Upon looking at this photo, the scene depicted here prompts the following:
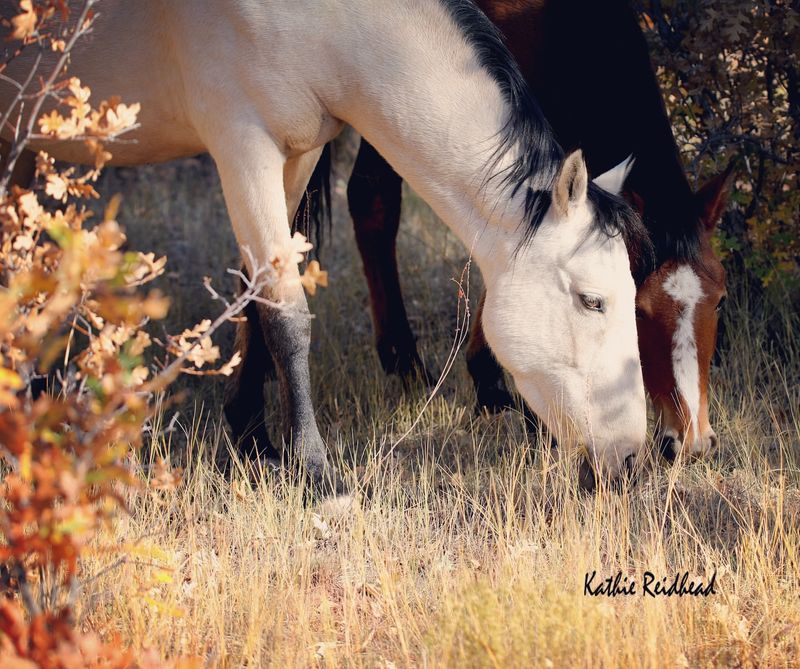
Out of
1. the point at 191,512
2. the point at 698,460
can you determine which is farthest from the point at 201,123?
the point at 698,460

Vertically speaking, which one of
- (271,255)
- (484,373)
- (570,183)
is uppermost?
(570,183)

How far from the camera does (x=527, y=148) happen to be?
10.7ft

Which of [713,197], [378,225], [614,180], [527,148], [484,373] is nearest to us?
[527,148]

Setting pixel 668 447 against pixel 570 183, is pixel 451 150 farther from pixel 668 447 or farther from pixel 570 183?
pixel 668 447

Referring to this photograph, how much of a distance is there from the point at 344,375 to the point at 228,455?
913mm

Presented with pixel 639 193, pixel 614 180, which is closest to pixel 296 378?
pixel 614 180

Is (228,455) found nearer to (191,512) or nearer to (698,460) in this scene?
(191,512)

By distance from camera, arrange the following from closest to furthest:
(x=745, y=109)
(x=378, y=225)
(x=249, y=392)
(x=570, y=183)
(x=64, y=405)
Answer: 1. (x=64, y=405)
2. (x=570, y=183)
3. (x=249, y=392)
4. (x=745, y=109)
5. (x=378, y=225)

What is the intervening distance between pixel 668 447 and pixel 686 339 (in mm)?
401

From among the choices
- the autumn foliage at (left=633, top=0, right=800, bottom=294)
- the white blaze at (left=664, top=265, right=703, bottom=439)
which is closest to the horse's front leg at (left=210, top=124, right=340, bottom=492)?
the white blaze at (left=664, top=265, right=703, bottom=439)

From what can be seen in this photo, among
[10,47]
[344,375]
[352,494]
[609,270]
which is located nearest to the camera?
[609,270]

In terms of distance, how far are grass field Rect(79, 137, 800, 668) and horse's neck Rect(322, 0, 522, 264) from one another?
94cm

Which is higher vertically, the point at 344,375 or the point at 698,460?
the point at 344,375

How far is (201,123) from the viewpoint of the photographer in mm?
3521
